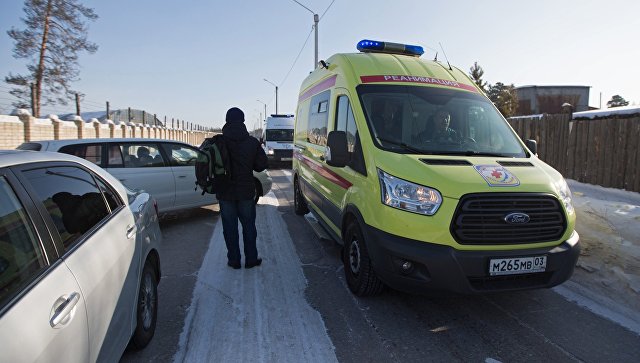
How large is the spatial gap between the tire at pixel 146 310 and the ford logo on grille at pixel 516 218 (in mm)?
2839

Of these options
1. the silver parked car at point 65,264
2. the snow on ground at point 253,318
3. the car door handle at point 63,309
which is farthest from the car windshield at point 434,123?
the car door handle at point 63,309

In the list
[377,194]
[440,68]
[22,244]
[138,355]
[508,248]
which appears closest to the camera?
[22,244]

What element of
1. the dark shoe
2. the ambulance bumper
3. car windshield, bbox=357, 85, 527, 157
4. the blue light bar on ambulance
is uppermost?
the blue light bar on ambulance

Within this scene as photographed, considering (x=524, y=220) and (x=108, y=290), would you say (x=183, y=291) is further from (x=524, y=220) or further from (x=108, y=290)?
(x=524, y=220)

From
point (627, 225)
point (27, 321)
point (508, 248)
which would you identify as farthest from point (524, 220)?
point (627, 225)

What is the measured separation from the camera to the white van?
19438 millimetres

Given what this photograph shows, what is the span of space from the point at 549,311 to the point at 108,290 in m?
3.78

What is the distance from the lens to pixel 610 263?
475cm

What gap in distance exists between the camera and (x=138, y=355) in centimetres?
300

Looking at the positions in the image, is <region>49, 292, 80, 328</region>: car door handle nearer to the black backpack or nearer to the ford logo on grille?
the black backpack

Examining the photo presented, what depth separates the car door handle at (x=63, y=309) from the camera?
1.60m

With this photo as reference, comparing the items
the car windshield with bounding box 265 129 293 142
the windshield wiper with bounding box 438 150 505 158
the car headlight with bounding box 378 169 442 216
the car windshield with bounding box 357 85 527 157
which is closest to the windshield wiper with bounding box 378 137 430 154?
the car windshield with bounding box 357 85 527 157

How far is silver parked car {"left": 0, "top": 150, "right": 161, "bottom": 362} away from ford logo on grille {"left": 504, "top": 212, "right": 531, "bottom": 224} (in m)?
2.81

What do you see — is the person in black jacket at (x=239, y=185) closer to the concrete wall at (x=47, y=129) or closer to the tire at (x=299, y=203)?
the tire at (x=299, y=203)
